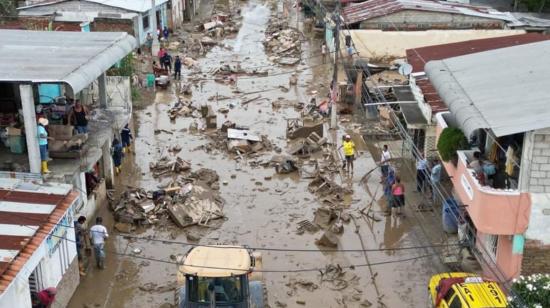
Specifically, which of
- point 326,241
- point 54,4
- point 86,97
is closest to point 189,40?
point 54,4

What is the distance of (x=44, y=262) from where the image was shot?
49.8ft

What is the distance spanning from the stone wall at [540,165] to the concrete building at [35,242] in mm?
10798

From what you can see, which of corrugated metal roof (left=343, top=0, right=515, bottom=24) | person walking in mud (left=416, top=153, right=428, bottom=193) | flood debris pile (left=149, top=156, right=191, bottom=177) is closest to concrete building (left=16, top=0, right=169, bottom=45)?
corrugated metal roof (left=343, top=0, right=515, bottom=24)

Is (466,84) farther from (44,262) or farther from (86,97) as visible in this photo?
(86,97)

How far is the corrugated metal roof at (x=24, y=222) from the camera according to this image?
13.4 meters

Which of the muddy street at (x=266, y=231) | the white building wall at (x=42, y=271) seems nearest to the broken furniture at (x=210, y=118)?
the muddy street at (x=266, y=231)

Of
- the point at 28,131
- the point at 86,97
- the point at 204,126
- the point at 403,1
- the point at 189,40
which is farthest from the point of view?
the point at 189,40

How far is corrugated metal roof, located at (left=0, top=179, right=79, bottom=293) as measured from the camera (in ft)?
44.1

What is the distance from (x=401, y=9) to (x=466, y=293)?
26793 millimetres

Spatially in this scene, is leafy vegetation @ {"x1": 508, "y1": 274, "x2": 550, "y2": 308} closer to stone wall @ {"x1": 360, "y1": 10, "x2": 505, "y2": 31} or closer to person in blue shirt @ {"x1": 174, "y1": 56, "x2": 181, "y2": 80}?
stone wall @ {"x1": 360, "y1": 10, "x2": 505, "y2": 31}

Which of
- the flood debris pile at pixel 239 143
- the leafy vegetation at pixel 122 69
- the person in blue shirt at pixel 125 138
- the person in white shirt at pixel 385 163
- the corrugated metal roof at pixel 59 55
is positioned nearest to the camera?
the corrugated metal roof at pixel 59 55

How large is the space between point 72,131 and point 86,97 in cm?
600

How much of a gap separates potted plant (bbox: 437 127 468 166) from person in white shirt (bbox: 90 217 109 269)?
9.35 metres

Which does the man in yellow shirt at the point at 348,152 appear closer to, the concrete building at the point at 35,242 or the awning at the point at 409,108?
the awning at the point at 409,108
